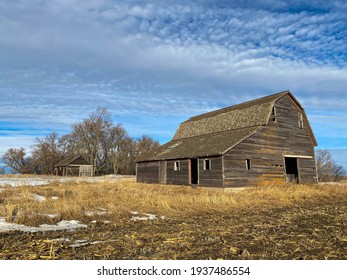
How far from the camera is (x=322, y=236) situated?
6.79 m

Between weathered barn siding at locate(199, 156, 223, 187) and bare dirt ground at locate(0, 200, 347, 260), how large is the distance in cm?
1167

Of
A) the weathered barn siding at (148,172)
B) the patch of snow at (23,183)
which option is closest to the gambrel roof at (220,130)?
the weathered barn siding at (148,172)

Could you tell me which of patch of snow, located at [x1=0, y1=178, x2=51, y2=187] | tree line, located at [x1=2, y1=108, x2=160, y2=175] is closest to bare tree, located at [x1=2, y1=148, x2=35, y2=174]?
tree line, located at [x1=2, y1=108, x2=160, y2=175]

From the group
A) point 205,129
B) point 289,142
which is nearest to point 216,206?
point 289,142

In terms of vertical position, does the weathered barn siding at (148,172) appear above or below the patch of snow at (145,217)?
above

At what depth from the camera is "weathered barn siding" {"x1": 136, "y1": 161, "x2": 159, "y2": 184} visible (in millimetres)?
28938

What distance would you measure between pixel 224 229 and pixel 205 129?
74.3ft

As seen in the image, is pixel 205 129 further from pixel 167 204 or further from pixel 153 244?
pixel 153 244

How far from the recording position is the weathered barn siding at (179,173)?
24.5m

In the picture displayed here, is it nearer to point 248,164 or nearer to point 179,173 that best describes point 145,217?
point 248,164

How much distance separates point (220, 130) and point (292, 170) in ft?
27.8

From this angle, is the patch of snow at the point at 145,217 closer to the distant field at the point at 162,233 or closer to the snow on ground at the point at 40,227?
the distant field at the point at 162,233

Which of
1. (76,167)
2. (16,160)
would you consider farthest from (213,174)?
(16,160)

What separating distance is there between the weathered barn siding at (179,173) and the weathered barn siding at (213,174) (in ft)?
6.25
